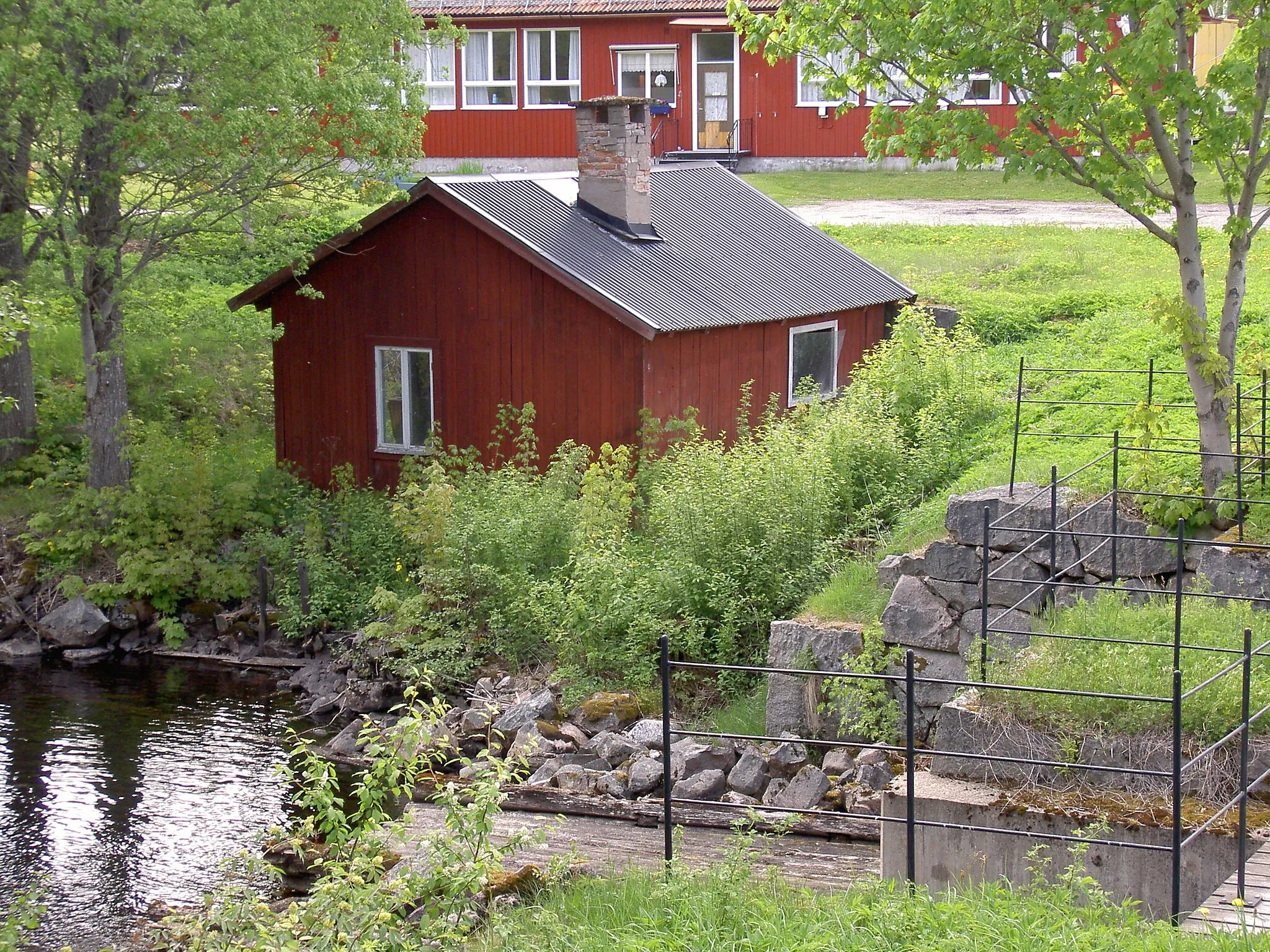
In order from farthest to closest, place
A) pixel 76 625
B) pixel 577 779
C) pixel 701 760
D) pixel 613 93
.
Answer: pixel 613 93, pixel 76 625, pixel 577 779, pixel 701 760

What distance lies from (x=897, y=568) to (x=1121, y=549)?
1860 mm

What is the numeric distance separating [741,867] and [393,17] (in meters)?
13.3

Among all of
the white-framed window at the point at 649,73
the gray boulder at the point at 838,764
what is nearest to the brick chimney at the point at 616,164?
the gray boulder at the point at 838,764

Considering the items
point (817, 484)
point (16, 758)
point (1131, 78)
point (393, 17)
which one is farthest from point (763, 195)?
point (16, 758)

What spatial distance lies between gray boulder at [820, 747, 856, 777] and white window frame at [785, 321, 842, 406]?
740 centimetres

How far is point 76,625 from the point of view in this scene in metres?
16.5

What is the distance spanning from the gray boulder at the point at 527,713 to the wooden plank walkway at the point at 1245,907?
287 inches

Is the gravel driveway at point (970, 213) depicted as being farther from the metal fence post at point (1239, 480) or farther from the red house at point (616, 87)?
the metal fence post at point (1239, 480)

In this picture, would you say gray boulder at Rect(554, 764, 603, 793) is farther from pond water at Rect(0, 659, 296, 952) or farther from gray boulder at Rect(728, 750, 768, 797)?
pond water at Rect(0, 659, 296, 952)

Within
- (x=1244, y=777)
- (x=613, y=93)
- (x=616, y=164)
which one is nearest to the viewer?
(x=1244, y=777)

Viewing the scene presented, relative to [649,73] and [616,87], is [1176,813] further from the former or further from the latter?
[649,73]

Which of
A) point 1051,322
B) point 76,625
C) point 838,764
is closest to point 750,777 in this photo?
point 838,764

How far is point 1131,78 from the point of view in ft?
32.3

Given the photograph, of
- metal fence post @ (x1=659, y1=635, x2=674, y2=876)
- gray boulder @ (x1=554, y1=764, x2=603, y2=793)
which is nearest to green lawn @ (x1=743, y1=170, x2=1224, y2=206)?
gray boulder @ (x1=554, y1=764, x2=603, y2=793)
